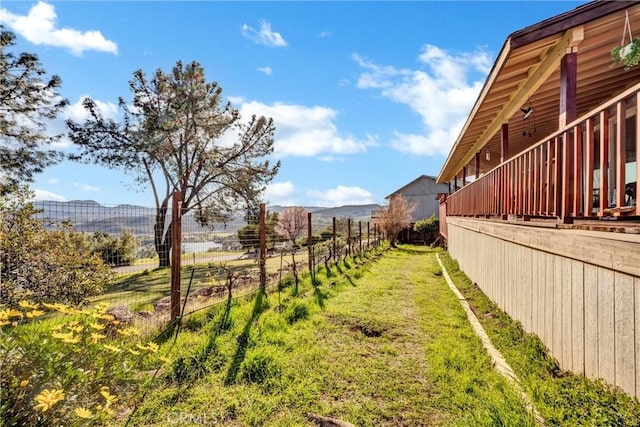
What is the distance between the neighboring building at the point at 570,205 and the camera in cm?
226

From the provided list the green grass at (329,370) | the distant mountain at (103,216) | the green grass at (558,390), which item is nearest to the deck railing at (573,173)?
the green grass at (558,390)

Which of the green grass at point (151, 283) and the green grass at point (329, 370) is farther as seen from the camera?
the green grass at point (151, 283)

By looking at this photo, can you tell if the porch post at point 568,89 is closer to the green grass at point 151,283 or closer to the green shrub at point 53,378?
the green shrub at point 53,378

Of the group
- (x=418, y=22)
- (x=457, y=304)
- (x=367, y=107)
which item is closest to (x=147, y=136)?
(x=367, y=107)

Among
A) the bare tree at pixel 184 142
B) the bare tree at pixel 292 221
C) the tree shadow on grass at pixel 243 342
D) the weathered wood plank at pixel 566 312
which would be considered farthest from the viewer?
the bare tree at pixel 292 221

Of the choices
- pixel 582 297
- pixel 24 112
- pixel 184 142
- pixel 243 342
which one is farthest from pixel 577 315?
pixel 184 142

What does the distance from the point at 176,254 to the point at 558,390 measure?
177 inches

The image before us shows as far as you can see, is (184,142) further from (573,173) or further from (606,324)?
(606,324)

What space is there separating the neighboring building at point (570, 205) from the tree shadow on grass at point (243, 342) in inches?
120

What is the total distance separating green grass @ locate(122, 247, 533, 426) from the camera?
8.99ft

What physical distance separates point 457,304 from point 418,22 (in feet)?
21.9

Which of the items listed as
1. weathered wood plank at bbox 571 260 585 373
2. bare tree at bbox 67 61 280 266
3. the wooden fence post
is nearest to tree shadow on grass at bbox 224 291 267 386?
the wooden fence post

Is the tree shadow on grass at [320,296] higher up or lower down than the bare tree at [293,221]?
lower down

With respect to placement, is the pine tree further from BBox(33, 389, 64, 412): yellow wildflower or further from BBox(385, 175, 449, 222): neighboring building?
BBox(385, 175, 449, 222): neighboring building
